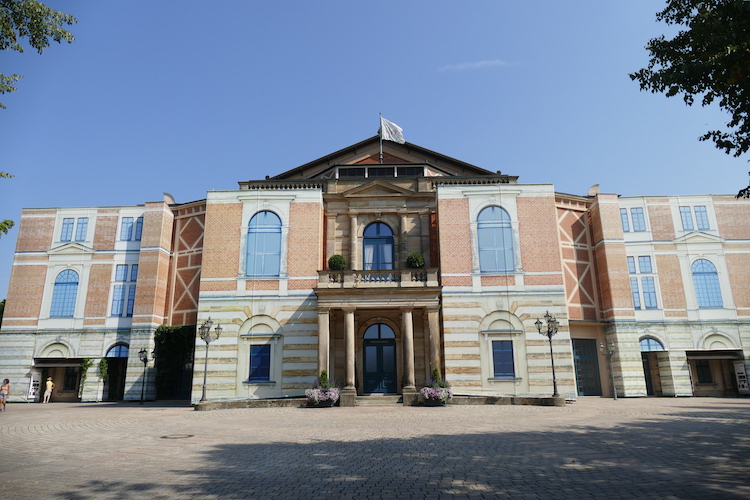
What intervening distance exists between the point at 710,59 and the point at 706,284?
2617cm

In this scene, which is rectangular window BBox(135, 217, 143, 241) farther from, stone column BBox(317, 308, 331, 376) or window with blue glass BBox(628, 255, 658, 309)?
window with blue glass BBox(628, 255, 658, 309)

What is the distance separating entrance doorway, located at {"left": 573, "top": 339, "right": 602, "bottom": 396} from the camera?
29.8 meters

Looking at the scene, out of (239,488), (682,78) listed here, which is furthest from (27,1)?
(682,78)

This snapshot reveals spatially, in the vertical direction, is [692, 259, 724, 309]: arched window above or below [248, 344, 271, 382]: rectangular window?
above

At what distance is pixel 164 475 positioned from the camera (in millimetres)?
8367

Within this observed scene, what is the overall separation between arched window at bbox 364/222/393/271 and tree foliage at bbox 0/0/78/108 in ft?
60.7

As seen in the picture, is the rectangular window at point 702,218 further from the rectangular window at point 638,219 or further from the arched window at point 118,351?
the arched window at point 118,351

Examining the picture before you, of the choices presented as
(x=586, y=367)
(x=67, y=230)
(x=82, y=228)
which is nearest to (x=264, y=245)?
(x=82, y=228)

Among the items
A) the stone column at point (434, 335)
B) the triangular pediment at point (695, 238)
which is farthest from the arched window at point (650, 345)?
the stone column at point (434, 335)

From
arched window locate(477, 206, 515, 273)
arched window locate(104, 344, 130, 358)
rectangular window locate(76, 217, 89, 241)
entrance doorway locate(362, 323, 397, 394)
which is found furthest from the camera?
rectangular window locate(76, 217, 89, 241)

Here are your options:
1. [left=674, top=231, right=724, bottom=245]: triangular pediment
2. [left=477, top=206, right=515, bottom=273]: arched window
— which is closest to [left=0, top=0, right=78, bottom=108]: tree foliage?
[left=477, top=206, right=515, bottom=273]: arched window

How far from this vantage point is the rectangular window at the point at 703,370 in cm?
3051

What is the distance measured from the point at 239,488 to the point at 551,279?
70.4 feet

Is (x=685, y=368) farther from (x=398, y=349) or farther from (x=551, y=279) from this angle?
(x=398, y=349)
